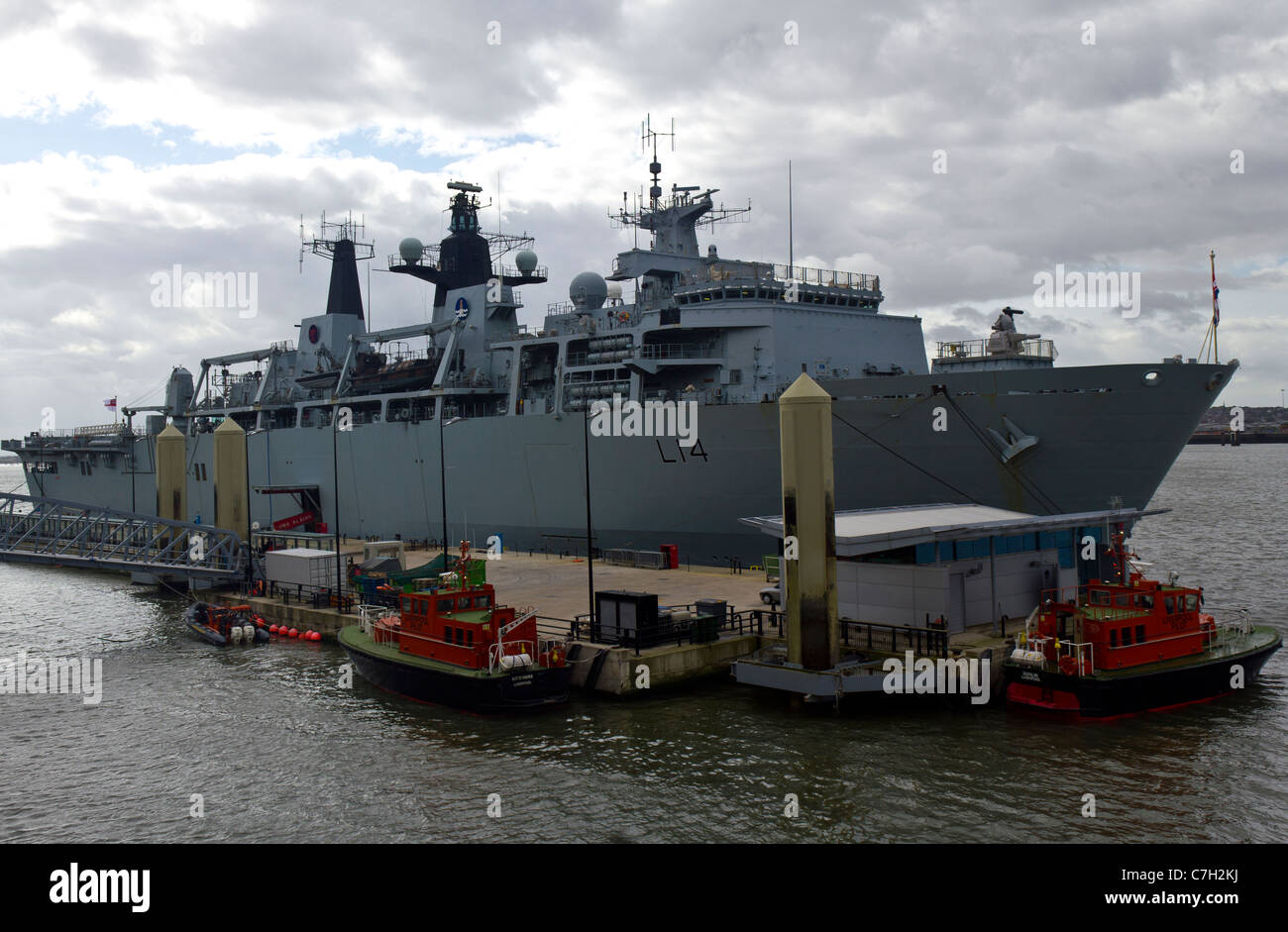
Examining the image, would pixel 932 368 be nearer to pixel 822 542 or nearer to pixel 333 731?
pixel 822 542

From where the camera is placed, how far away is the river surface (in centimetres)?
1408

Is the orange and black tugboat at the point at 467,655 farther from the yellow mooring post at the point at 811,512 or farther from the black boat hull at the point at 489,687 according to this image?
the yellow mooring post at the point at 811,512

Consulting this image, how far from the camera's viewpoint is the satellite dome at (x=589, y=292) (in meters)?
40.7

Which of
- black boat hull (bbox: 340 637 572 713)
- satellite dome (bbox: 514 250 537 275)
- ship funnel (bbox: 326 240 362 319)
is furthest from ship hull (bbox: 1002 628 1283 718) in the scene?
ship funnel (bbox: 326 240 362 319)

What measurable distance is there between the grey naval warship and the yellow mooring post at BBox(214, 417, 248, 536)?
5.33 metres

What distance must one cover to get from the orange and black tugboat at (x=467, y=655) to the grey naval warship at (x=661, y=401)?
5.28 meters

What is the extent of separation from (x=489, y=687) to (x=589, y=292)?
24.6 m

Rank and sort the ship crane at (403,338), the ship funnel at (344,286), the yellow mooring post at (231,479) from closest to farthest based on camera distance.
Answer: the yellow mooring post at (231,479)
the ship crane at (403,338)
the ship funnel at (344,286)

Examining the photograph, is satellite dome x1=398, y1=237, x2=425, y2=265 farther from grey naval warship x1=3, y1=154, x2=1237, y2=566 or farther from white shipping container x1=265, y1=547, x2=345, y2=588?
white shipping container x1=265, y1=547, x2=345, y2=588

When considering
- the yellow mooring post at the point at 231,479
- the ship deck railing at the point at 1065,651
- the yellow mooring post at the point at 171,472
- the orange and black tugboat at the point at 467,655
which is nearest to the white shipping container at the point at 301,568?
the yellow mooring post at the point at 231,479

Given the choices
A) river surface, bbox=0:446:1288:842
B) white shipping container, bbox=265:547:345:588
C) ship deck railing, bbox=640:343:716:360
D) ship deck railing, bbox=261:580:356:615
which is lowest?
river surface, bbox=0:446:1288:842

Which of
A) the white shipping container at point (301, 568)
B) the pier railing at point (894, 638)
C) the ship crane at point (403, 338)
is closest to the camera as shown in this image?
the pier railing at point (894, 638)

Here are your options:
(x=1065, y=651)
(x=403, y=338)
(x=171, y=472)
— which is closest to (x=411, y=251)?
(x=403, y=338)

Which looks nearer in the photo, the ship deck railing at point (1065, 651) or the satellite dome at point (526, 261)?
the ship deck railing at point (1065, 651)
